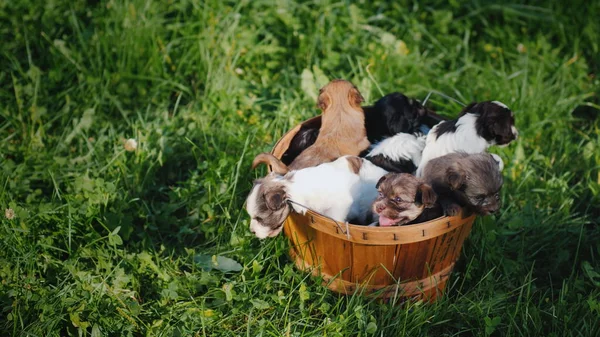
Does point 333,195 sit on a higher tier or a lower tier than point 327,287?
higher

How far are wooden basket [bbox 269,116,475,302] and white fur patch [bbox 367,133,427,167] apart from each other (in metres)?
0.65

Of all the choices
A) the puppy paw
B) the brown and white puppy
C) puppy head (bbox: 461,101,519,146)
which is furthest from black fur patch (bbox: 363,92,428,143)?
the puppy paw

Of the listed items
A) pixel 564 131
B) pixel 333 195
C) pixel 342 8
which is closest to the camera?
pixel 333 195

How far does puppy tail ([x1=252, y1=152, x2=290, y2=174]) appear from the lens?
3936 mm

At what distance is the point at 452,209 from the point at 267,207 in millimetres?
1114

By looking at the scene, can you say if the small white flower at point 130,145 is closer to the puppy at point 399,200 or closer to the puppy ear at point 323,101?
the puppy ear at point 323,101

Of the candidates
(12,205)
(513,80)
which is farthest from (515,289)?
(12,205)

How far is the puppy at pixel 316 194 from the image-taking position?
12.3 feet

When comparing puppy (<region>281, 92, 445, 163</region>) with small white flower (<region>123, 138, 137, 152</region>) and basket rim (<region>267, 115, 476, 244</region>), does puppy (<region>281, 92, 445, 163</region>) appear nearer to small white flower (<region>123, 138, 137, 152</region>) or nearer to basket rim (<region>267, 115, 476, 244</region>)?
basket rim (<region>267, 115, 476, 244</region>)

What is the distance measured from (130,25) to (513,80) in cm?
376

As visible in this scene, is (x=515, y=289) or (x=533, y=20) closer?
(x=515, y=289)

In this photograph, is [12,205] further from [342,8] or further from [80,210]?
[342,8]

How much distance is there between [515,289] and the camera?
407cm

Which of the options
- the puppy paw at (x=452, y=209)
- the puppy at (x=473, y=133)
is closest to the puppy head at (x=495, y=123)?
the puppy at (x=473, y=133)
